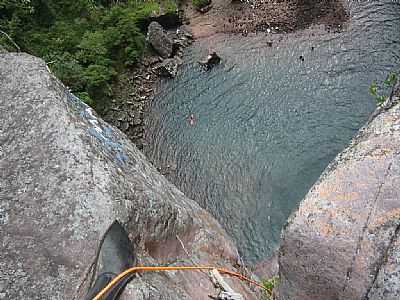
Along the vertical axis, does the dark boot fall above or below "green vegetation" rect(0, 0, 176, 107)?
above

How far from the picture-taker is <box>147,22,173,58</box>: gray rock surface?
81.0 ft

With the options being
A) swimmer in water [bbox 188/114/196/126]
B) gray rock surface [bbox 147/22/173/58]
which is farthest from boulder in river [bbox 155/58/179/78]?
swimmer in water [bbox 188/114/196/126]

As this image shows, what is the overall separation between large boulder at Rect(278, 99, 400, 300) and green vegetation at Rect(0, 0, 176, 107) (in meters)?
17.0

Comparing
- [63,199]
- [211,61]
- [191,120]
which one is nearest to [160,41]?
[211,61]

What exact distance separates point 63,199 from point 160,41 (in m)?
21.6

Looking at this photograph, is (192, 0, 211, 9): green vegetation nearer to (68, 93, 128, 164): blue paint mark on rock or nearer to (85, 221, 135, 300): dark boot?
(68, 93, 128, 164): blue paint mark on rock

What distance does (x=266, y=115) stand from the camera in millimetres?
19688

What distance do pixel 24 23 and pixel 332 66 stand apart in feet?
50.9

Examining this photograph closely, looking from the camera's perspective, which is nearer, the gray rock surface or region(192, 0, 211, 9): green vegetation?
the gray rock surface

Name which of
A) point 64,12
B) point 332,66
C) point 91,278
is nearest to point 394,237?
point 91,278

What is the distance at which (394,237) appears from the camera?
3.57 m

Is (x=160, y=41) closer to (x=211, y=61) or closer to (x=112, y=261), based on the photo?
(x=211, y=61)

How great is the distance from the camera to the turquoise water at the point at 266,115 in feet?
54.1

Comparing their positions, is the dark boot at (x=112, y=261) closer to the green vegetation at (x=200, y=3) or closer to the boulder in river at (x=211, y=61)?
the boulder in river at (x=211, y=61)
